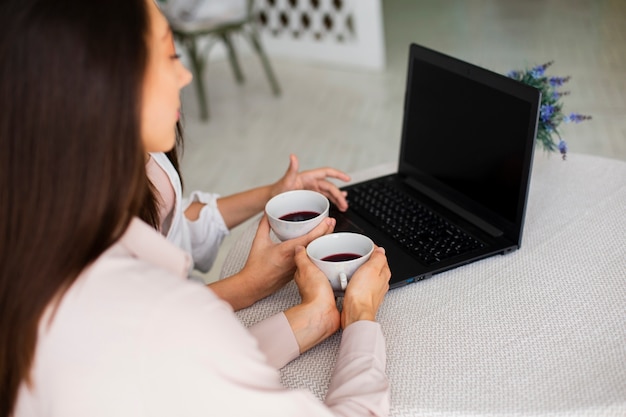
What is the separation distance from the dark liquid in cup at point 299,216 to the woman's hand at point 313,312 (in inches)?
7.0

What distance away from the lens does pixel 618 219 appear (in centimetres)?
128

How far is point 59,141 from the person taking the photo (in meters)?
0.73

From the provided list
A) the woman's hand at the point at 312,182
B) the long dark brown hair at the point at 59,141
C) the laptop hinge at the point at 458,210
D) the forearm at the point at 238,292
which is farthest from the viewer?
the woman's hand at the point at 312,182

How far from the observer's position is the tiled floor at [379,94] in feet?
10.7

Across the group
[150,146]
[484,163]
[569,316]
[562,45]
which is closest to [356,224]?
[484,163]

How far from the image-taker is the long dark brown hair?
717mm

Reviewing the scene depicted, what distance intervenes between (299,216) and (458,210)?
304mm

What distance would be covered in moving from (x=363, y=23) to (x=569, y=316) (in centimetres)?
340

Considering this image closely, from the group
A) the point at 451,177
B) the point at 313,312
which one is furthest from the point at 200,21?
the point at 313,312

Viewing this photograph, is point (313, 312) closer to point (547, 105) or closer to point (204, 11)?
point (547, 105)

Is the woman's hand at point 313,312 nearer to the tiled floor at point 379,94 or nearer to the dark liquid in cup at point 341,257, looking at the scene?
the dark liquid in cup at point 341,257

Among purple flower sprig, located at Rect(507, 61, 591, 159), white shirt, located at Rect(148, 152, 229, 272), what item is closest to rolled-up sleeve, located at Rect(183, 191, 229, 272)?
white shirt, located at Rect(148, 152, 229, 272)

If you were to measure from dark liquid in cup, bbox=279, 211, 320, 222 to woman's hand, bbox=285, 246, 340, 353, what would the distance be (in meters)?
0.18

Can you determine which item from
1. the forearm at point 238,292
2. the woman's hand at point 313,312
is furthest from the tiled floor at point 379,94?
the woman's hand at point 313,312
